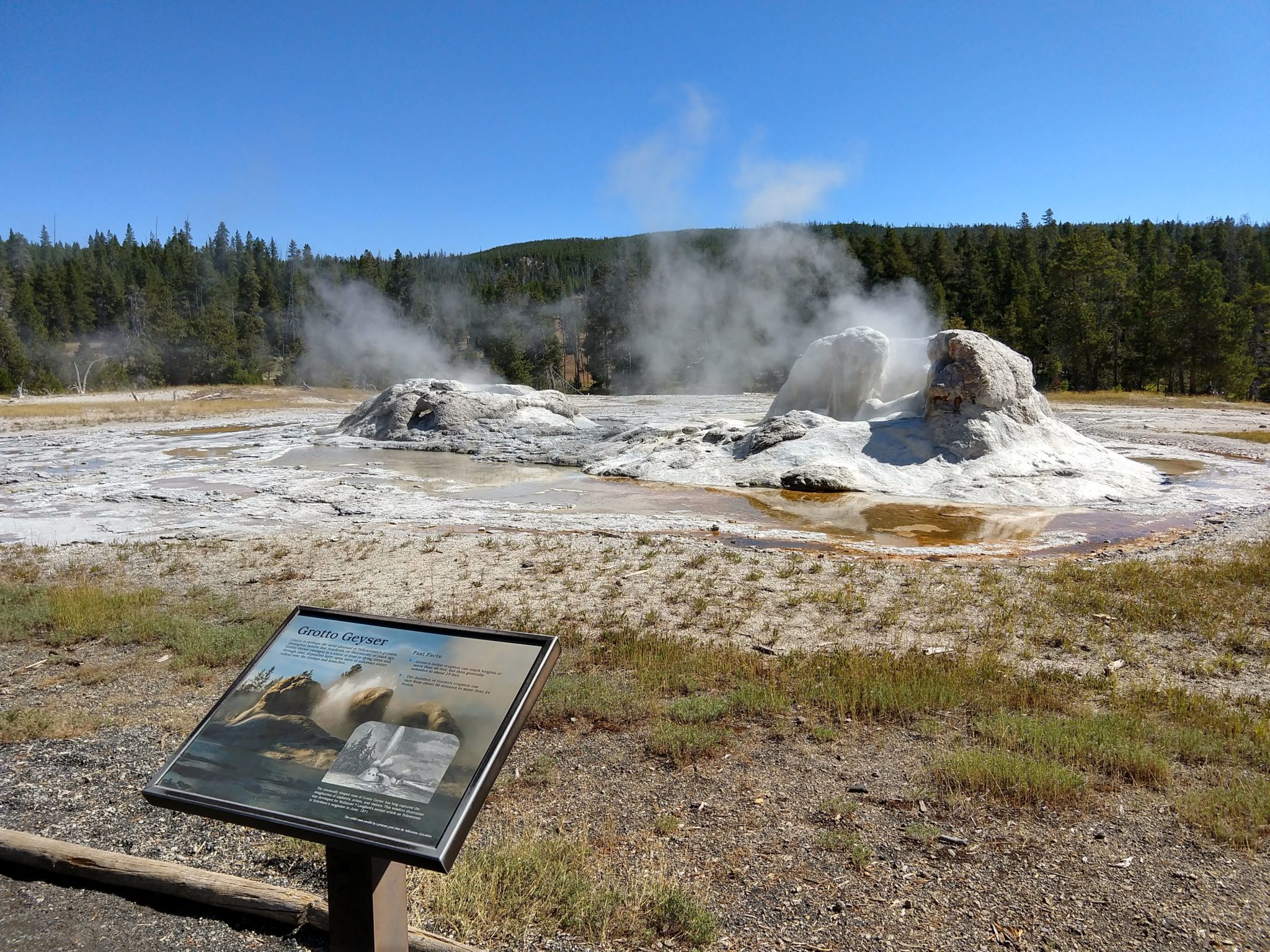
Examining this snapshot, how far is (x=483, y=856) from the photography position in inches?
138

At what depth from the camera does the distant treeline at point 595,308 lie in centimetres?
4544

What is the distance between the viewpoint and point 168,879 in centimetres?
Answer: 328

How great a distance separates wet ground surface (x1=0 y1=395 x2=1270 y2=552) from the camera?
1184 centimetres

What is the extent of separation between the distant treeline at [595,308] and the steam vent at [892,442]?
27.9 metres

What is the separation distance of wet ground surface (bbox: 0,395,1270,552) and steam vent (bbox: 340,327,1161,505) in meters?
0.67

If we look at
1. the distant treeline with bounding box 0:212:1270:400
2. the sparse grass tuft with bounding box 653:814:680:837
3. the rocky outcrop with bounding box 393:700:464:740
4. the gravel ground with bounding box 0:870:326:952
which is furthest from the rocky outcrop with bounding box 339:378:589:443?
the distant treeline with bounding box 0:212:1270:400

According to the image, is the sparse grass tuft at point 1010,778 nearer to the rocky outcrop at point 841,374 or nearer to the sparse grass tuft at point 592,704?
the sparse grass tuft at point 592,704

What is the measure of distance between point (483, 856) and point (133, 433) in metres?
28.3

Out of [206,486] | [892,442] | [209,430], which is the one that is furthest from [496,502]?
[209,430]

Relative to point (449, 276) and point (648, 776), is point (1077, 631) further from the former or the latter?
point (449, 276)

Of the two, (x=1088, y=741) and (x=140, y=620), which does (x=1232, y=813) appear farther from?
(x=140, y=620)

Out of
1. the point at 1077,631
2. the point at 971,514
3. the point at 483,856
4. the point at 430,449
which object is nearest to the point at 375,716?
the point at 483,856

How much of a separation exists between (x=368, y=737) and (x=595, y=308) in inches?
2459

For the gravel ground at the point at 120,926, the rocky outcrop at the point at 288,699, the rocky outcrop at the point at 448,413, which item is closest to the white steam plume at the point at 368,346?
the rocky outcrop at the point at 448,413
